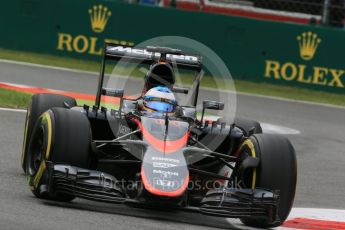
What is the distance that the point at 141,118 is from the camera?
28.5 feet

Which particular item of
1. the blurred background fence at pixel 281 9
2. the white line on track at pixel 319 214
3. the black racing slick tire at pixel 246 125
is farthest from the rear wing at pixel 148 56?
the blurred background fence at pixel 281 9

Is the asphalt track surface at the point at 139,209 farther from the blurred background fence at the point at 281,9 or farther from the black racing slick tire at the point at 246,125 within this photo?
the blurred background fence at the point at 281,9

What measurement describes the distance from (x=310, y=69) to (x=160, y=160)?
12.6m

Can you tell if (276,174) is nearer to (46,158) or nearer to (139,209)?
(139,209)

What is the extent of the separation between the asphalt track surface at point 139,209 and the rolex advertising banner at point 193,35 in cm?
146

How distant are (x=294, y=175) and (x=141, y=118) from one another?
4.65ft

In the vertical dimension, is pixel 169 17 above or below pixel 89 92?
above

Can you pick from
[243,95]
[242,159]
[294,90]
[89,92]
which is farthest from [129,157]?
[294,90]

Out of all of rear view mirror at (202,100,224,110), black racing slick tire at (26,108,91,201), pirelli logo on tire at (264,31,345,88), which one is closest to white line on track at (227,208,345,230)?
rear view mirror at (202,100,224,110)

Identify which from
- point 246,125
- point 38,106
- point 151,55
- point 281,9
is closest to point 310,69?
point 281,9

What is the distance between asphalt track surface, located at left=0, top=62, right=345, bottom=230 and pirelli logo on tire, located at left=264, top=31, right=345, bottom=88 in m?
1.42

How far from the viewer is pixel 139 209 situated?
27.8ft

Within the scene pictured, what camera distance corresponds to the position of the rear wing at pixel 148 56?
31.6 ft

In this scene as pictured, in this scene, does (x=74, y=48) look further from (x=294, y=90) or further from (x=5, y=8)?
(x=294, y=90)
